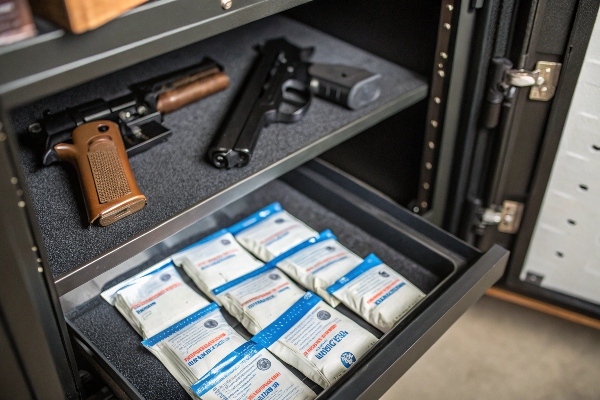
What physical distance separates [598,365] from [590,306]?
16 cm

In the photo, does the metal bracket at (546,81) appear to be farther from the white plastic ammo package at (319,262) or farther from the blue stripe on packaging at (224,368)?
the blue stripe on packaging at (224,368)

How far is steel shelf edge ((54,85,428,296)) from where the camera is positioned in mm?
668

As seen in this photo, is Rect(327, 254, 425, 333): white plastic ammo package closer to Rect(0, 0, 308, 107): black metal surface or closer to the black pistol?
the black pistol

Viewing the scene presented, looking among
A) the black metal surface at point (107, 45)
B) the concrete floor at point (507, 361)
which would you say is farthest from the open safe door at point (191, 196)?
the concrete floor at point (507, 361)

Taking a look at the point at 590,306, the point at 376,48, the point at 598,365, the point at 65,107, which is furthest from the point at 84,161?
the point at 598,365

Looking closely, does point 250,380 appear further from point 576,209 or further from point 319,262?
point 576,209

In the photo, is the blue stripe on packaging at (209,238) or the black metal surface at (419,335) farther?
the blue stripe on packaging at (209,238)

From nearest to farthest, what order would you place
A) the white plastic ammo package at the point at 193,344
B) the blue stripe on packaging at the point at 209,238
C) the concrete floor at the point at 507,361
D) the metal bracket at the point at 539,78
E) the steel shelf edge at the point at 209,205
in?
1. the steel shelf edge at the point at 209,205
2. the white plastic ammo package at the point at 193,344
3. the metal bracket at the point at 539,78
4. the blue stripe on packaging at the point at 209,238
5. the concrete floor at the point at 507,361

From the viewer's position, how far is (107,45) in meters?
0.55

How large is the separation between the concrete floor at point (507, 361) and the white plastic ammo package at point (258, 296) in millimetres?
365

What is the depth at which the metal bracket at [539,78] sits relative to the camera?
89 centimetres

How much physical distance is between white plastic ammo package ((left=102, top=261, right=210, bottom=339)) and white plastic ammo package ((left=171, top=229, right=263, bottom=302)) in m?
0.02

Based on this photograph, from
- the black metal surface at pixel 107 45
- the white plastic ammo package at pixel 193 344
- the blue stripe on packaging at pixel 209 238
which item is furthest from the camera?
the blue stripe on packaging at pixel 209 238

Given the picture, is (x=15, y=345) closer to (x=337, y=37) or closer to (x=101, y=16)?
(x=101, y=16)
